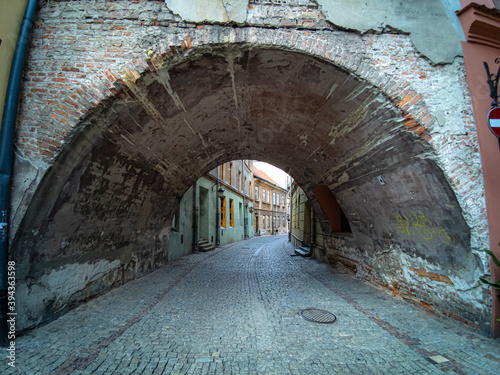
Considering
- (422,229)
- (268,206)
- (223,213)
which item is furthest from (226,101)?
(268,206)

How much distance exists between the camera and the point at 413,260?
4676 mm

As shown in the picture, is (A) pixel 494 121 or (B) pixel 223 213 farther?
(B) pixel 223 213

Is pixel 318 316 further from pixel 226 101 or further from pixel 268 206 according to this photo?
pixel 268 206

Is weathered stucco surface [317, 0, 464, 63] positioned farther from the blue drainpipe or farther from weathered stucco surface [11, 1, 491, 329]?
the blue drainpipe

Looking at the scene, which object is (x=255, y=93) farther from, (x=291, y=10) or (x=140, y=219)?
(x=140, y=219)

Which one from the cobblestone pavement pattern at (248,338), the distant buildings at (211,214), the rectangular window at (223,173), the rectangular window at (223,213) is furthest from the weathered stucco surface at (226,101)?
the rectangular window at (223,213)

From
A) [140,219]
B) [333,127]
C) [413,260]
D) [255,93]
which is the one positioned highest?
[255,93]

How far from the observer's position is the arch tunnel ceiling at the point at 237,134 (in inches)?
149

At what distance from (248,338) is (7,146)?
12.3 ft

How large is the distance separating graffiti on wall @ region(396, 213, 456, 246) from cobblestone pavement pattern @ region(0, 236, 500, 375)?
1.17 m

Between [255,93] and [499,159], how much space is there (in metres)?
3.61

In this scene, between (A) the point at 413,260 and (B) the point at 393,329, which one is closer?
(B) the point at 393,329

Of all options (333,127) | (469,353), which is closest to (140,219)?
(333,127)

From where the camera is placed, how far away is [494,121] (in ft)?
11.8
